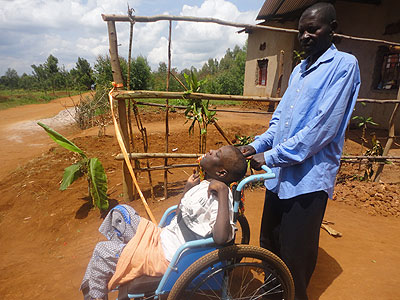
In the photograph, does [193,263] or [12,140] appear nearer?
[193,263]

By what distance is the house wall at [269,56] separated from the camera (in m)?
10.1

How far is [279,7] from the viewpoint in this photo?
357 inches

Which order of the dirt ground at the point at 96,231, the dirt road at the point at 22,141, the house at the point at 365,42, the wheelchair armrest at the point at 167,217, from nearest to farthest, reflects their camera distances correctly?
the wheelchair armrest at the point at 167,217 → the dirt ground at the point at 96,231 → the dirt road at the point at 22,141 → the house at the point at 365,42

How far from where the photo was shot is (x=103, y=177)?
3197mm

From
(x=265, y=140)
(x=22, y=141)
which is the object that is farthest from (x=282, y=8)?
(x=22, y=141)

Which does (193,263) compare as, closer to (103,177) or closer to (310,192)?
(310,192)

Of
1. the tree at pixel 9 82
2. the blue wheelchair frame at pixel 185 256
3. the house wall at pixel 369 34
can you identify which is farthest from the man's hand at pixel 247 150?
the tree at pixel 9 82

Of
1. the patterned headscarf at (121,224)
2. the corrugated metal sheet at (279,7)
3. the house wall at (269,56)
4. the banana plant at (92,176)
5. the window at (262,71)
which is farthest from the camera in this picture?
the window at (262,71)

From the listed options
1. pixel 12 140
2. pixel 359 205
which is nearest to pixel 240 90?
pixel 12 140

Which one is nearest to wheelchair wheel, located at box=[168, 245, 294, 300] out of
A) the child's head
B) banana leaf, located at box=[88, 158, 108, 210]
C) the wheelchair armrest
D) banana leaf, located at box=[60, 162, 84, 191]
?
the child's head

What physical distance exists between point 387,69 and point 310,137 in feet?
28.5

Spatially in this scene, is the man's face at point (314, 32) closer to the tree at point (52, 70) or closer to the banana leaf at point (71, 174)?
the banana leaf at point (71, 174)

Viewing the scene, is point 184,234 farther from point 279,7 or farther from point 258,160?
point 279,7

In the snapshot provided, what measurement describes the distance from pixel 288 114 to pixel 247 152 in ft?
1.24
